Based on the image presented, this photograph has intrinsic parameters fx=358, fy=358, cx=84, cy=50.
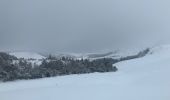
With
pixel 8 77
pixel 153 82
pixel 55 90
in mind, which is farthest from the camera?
pixel 8 77

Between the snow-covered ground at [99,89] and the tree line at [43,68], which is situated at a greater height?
the tree line at [43,68]

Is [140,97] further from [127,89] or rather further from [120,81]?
[120,81]

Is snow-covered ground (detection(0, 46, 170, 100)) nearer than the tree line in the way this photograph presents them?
Yes

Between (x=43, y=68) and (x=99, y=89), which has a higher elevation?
(x=43, y=68)

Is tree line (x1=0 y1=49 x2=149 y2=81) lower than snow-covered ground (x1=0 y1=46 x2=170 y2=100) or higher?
higher

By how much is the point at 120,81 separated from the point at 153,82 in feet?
8.96

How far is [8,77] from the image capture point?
2861 centimetres

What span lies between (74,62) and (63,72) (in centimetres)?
441

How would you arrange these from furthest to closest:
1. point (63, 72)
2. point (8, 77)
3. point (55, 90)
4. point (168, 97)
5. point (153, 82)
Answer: point (63, 72)
point (8, 77)
point (153, 82)
point (55, 90)
point (168, 97)

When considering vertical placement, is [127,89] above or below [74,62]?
below

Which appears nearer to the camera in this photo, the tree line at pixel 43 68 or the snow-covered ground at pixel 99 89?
the snow-covered ground at pixel 99 89

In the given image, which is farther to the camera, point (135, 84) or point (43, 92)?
point (135, 84)

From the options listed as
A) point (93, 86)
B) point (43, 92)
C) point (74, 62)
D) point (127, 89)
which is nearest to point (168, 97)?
point (127, 89)

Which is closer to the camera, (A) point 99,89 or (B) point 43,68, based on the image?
(A) point 99,89
